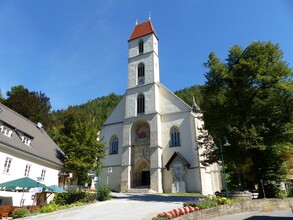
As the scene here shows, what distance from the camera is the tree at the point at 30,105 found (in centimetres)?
3788

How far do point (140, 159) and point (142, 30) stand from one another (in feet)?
81.4

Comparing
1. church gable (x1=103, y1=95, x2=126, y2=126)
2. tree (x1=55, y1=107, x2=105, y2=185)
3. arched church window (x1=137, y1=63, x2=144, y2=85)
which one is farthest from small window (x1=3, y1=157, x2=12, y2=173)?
arched church window (x1=137, y1=63, x2=144, y2=85)

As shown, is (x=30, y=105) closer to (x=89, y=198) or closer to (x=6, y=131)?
(x=6, y=131)

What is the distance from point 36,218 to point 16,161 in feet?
29.5

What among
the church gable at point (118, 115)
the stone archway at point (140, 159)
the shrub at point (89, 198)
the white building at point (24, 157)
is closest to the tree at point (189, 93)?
the church gable at point (118, 115)

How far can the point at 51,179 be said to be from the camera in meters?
25.3

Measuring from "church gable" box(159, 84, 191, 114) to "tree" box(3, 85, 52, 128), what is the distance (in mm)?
19449

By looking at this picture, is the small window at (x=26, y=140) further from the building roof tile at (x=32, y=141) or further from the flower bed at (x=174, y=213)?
the flower bed at (x=174, y=213)

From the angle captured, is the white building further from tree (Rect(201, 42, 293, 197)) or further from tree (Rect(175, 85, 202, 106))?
tree (Rect(175, 85, 202, 106))

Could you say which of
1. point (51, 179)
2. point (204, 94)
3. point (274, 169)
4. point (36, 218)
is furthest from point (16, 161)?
point (274, 169)

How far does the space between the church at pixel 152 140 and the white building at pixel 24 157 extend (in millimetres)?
10560

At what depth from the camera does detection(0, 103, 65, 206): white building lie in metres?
19.4

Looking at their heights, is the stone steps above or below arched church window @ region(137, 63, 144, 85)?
below

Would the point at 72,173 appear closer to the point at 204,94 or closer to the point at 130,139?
the point at 130,139
